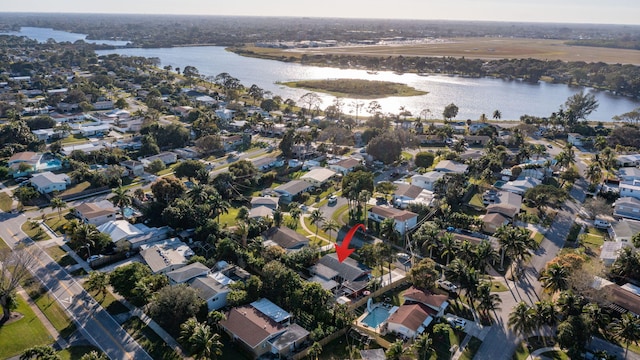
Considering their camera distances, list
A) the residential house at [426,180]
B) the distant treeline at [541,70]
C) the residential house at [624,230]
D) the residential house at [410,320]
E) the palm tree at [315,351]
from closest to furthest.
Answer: the palm tree at [315,351] < the residential house at [410,320] < the residential house at [624,230] < the residential house at [426,180] < the distant treeline at [541,70]

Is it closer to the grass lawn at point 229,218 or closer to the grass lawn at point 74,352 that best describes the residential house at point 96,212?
the grass lawn at point 229,218

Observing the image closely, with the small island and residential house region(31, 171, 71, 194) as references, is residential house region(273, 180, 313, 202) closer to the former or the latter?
residential house region(31, 171, 71, 194)

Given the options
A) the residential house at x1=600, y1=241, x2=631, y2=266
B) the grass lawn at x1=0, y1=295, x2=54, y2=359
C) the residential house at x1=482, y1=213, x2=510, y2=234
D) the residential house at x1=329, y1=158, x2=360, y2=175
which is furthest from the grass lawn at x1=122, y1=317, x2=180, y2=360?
the residential house at x1=329, y1=158, x2=360, y2=175

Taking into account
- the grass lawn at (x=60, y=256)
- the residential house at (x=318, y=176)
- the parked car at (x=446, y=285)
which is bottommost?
the grass lawn at (x=60, y=256)

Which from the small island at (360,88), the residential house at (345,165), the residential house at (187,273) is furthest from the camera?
the small island at (360,88)

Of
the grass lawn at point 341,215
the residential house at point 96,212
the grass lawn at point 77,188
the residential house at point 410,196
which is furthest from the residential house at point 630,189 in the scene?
the grass lawn at point 77,188

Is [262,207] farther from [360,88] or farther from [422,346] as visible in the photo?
[360,88]

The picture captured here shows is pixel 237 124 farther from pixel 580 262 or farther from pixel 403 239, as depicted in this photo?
pixel 580 262
